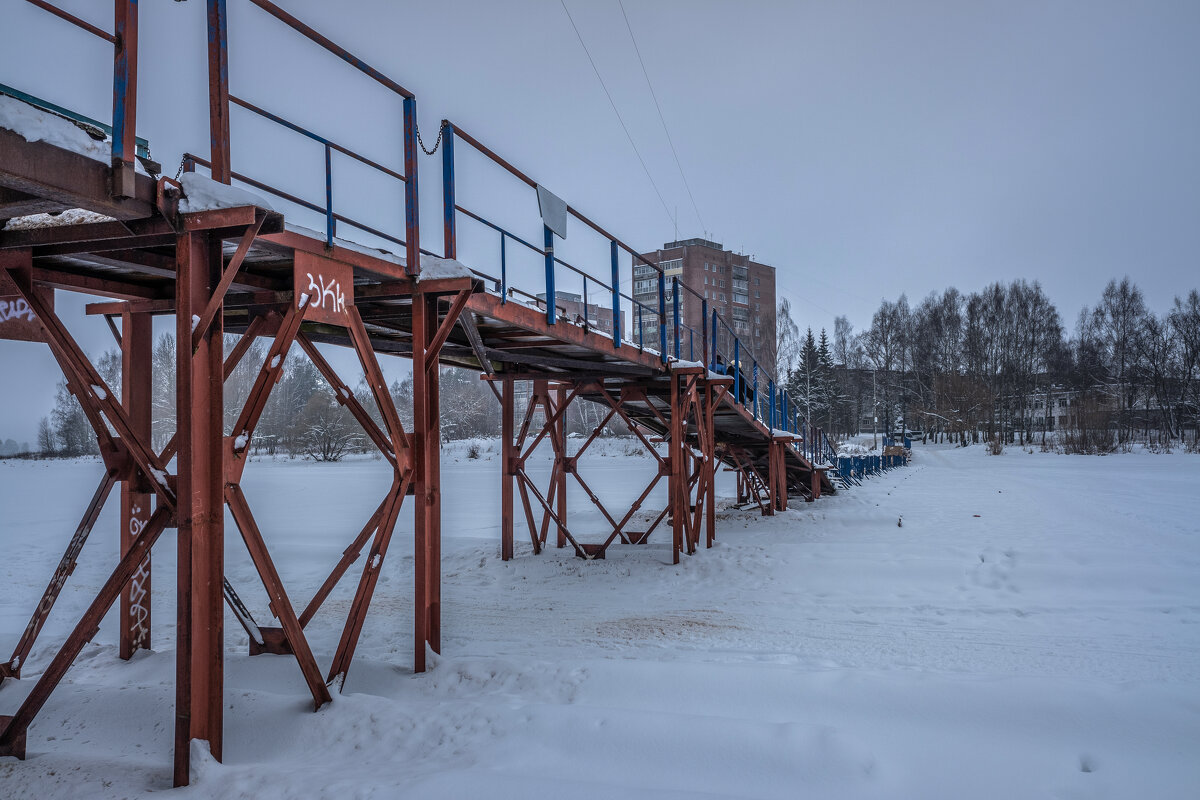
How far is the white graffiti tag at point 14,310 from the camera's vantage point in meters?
4.49

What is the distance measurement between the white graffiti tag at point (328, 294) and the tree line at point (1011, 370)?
142ft

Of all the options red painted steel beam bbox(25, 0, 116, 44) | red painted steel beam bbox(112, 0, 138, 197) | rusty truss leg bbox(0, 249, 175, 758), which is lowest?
rusty truss leg bbox(0, 249, 175, 758)

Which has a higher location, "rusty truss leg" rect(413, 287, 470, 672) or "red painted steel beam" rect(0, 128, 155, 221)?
"red painted steel beam" rect(0, 128, 155, 221)

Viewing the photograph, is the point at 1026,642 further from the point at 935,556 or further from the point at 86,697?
the point at 86,697

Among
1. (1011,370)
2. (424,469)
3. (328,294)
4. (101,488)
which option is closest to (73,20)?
(328,294)

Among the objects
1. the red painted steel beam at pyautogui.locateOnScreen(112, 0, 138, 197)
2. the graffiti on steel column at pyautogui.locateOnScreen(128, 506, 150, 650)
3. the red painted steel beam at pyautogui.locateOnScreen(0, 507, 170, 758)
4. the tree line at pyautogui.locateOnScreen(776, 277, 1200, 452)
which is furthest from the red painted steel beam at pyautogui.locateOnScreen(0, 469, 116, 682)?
the tree line at pyautogui.locateOnScreen(776, 277, 1200, 452)

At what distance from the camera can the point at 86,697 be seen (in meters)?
4.95

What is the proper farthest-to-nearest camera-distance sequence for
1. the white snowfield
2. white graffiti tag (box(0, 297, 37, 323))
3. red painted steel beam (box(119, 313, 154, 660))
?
red painted steel beam (box(119, 313, 154, 660)) → white graffiti tag (box(0, 297, 37, 323)) → the white snowfield

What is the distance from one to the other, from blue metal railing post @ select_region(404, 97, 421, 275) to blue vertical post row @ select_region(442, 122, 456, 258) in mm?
463

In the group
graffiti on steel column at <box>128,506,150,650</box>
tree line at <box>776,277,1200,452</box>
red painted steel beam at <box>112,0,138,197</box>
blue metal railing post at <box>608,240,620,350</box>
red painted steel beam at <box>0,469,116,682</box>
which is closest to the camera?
red painted steel beam at <box>112,0,138,197</box>

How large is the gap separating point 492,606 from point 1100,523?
12.5 meters

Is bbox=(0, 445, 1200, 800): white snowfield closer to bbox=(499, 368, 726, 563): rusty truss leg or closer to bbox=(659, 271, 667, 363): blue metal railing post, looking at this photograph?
bbox=(499, 368, 726, 563): rusty truss leg

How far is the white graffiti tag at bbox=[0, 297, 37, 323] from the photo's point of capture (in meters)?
4.49

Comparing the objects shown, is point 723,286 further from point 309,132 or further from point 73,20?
point 73,20
